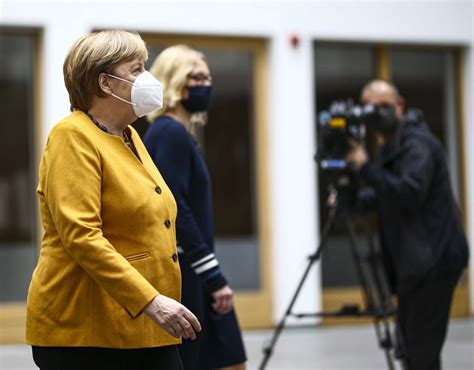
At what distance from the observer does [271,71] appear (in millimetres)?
9625

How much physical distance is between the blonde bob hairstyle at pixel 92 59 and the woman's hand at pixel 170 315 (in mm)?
686

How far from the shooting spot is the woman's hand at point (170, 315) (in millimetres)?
2918

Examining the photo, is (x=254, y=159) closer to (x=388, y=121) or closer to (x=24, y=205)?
(x=24, y=205)

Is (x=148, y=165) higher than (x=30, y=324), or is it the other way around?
(x=148, y=165)

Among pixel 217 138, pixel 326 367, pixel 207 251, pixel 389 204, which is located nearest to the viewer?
pixel 207 251

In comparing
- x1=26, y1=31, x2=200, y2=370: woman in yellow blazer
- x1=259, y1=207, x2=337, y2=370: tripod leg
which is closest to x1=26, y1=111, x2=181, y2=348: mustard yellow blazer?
x1=26, y1=31, x2=200, y2=370: woman in yellow blazer

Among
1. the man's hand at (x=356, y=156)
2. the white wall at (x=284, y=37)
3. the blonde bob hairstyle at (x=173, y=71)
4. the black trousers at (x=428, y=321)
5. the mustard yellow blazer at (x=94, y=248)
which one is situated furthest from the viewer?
the white wall at (x=284, y=37)

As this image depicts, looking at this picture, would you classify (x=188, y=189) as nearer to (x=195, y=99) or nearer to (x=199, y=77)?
(x=195, y=99)

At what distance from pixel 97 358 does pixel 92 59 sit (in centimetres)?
92

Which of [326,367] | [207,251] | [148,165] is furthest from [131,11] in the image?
[148,165]

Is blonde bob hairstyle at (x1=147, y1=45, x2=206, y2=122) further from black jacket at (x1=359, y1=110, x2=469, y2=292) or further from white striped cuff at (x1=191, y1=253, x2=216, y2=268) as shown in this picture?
black jacket at (x1=359, y1=110, x2=469, y2=292)

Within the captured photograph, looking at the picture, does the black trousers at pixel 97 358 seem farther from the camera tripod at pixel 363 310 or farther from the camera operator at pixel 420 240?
the camera tripod at pixel 363 310

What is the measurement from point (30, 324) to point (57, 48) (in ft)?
19.9

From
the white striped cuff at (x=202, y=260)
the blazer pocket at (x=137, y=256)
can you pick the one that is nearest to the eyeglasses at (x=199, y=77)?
the white striped cuff at (x=202, y=260)
